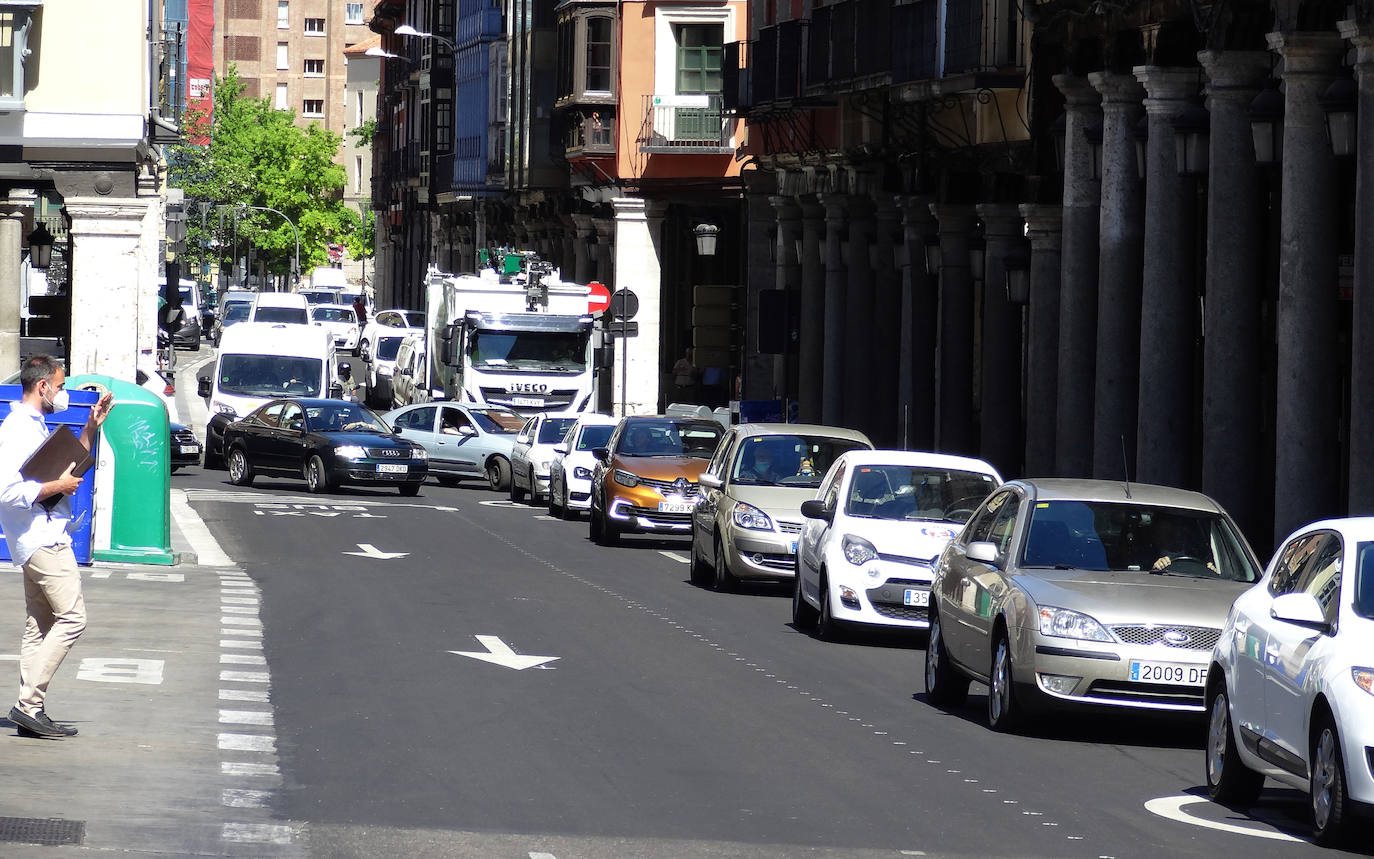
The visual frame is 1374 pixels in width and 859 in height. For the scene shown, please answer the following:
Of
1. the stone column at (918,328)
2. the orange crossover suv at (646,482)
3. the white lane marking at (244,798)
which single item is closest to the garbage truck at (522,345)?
the stone column at (918,328)

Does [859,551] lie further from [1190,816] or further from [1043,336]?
[1043,336]

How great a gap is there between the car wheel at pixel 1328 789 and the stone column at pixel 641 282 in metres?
48.6

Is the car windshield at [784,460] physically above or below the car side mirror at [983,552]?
below

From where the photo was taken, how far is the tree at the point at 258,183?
13125 cm

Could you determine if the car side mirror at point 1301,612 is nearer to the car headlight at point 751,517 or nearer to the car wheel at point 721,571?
the car headlight at point 751,517

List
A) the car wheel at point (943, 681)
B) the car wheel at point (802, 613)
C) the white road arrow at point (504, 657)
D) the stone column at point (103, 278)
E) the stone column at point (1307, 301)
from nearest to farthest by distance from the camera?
the car wheel at point (943, 681) → the white road arrow at point (504, 657) → the car wheel at point (802, 613) → the stone column at point (1307, 301) → the stone column at point (103, 278)

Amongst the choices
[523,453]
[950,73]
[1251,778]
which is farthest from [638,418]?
[1251,778]

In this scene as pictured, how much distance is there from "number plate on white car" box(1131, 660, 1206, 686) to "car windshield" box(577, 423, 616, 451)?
23.7 metres

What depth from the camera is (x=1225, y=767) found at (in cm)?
1188

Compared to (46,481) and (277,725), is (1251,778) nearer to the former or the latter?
(277,725)

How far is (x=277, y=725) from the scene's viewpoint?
13.4m

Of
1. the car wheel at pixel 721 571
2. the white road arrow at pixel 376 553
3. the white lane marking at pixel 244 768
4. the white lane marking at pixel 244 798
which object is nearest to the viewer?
the white lane marking at pixel 244 798

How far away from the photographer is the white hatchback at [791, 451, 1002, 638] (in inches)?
754

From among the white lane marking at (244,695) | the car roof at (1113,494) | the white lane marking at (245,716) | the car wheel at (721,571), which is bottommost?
the car wheel at (721,571)
